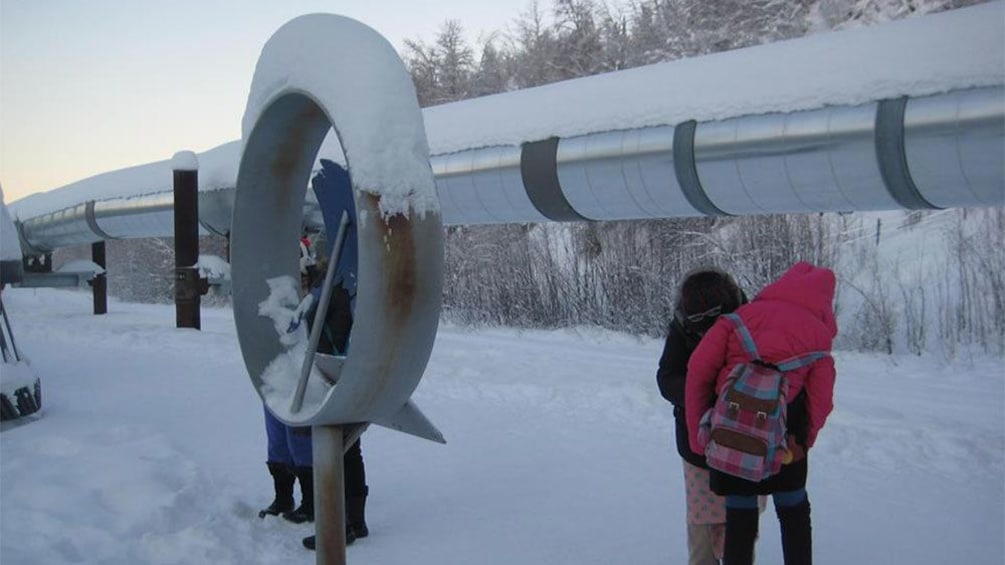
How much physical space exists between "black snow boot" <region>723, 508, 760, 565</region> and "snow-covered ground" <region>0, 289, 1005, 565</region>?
85cm

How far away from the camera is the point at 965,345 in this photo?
9.37m

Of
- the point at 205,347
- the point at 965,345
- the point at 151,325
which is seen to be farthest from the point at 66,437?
the point at 965,345

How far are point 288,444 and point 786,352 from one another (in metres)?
2.38

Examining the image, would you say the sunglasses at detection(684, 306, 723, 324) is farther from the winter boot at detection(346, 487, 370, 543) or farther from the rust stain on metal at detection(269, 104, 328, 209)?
the winter boot at detection(346, 487, 370, 543)

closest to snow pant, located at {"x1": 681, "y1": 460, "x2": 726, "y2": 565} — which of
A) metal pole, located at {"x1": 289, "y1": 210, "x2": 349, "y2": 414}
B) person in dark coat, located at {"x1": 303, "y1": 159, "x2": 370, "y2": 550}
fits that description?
person in dark coat, located at {"x1": 303, "y1": 159, "x2": 370, "y2": 550}

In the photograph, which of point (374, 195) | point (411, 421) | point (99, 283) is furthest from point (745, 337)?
point (99, 283)

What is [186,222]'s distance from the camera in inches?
425

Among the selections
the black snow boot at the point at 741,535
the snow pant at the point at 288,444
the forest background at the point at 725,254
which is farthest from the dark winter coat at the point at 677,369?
the forest background at the point at 725,254

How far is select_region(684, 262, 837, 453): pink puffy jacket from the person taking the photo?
264 cm

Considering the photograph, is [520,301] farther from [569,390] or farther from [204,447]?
[204,447]

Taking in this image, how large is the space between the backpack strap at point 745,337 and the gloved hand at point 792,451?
0.33m

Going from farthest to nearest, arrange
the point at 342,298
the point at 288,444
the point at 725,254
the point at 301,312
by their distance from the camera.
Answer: the point at 725,254 → the point at 288,444 → the point at 342,298 → the point at 301,312

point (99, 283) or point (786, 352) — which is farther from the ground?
point (786, 352)

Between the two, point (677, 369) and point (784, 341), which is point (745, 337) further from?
point (677, 369)
